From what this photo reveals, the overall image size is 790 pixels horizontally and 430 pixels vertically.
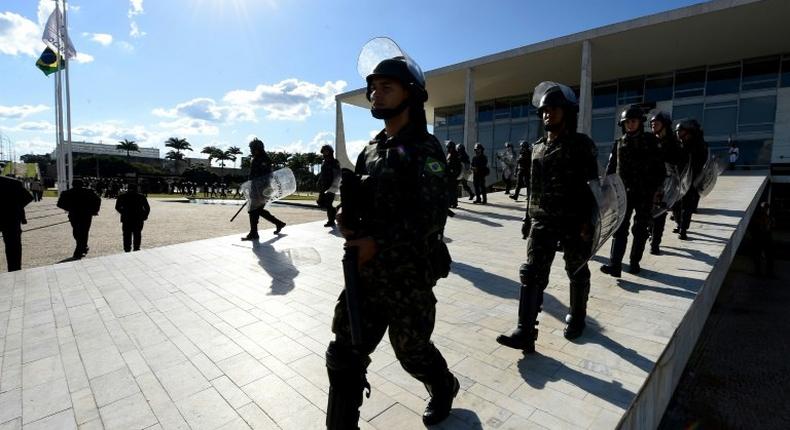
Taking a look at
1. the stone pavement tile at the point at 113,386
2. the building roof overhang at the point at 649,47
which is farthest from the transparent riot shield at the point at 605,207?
the building roof overhang at the point at 649,47

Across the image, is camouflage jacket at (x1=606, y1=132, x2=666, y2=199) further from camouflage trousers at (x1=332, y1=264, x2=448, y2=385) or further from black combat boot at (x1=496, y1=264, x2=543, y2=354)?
camouflage trousers at (x1=332, y1=264, x2=448, y2=385)

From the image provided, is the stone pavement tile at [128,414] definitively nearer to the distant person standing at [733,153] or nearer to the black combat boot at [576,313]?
the black combat boot at [576,313]

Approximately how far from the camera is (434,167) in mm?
1677

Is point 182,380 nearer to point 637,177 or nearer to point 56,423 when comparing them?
point 56,423

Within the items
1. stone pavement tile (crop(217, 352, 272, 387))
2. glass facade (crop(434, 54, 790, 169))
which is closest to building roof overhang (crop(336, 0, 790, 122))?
glass facade (crop(434, 54, 790, 169))

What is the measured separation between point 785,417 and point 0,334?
7.69 m

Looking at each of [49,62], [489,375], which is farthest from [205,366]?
[49,62]

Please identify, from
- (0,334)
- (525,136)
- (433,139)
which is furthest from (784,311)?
(525,136)

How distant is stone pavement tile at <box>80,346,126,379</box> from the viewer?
2805 millimetres

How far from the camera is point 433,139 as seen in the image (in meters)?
1.82

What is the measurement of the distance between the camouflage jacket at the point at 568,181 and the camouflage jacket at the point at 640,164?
83.5 inches

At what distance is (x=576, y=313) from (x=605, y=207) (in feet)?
3.01

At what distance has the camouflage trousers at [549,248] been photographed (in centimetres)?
275

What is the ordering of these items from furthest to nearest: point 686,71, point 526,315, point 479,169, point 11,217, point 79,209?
point 686,71 → point 479,169 → point 79,209 → point 11,217 → point 526,315
